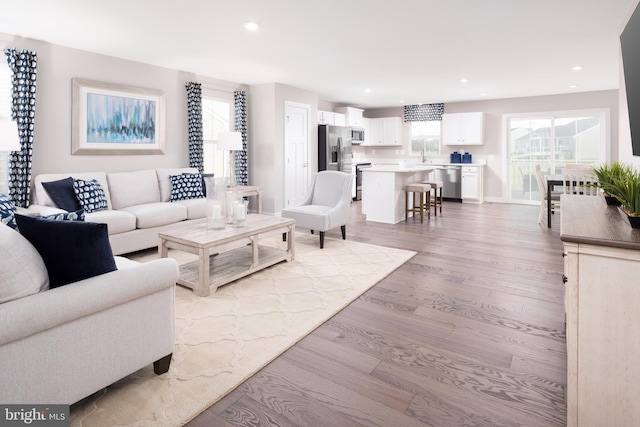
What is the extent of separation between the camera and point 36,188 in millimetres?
4066

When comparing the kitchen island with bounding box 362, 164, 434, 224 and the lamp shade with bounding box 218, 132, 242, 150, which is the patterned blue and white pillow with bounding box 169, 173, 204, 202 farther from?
the kitchen island with bounding box 362, 164, 434, 224

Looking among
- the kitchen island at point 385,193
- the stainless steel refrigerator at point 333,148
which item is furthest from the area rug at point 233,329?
the stainless steel refrigerator at point 333,148

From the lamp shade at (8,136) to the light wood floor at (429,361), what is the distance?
10.4ft

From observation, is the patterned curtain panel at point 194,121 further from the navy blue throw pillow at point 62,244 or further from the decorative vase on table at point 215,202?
the navy blue throw pillow at point 62,244

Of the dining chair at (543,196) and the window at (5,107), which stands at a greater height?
the window at (5,107)

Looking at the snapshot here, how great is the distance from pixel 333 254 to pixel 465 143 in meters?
6.13

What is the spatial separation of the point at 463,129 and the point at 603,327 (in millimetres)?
8340

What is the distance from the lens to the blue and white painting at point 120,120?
4.72 m

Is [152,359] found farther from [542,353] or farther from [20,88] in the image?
[20,88]

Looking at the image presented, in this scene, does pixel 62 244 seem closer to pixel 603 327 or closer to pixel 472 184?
pixel 603 327

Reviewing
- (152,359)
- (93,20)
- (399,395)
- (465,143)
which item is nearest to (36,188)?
(93,20)

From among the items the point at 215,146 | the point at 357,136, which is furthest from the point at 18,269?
the point at 357,136

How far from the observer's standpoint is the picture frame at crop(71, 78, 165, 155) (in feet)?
15.0

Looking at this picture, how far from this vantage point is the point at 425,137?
975 centimetres
